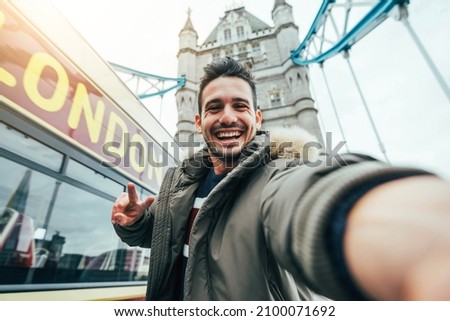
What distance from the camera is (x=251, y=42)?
51.5ft

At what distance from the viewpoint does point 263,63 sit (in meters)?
14.6

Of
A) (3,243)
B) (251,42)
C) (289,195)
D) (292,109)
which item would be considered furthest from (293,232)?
(251,42)

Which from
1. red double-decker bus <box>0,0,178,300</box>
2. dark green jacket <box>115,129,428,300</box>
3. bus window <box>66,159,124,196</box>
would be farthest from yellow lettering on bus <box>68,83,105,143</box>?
dark green jacket <box>115,129,428,300</box>

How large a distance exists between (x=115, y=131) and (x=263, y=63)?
14.6 meters

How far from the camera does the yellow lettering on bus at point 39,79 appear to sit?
4.83ft

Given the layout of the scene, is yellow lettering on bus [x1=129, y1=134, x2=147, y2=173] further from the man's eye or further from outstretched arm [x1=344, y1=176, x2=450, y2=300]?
outstretched arm [x1=344, y1=176, x2=450, y2=300]

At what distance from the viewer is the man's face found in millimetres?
1118

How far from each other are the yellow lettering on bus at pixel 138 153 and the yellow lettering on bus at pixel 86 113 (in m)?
0.47

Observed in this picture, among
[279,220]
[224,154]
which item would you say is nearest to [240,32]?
[224,154]

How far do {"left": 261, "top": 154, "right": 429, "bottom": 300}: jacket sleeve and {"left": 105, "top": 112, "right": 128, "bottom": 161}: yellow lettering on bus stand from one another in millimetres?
2147

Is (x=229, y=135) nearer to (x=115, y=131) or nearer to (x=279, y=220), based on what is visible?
(x=279, y=220)

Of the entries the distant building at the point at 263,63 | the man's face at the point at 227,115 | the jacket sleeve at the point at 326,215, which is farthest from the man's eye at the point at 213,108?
the distant building at the point at 263,63

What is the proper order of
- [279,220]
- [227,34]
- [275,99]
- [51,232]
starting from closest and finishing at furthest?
1. [279,220]
2. [51,232]
3. [275,99]
4. [227,34]

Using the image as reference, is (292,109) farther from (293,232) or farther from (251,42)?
(293,232)
